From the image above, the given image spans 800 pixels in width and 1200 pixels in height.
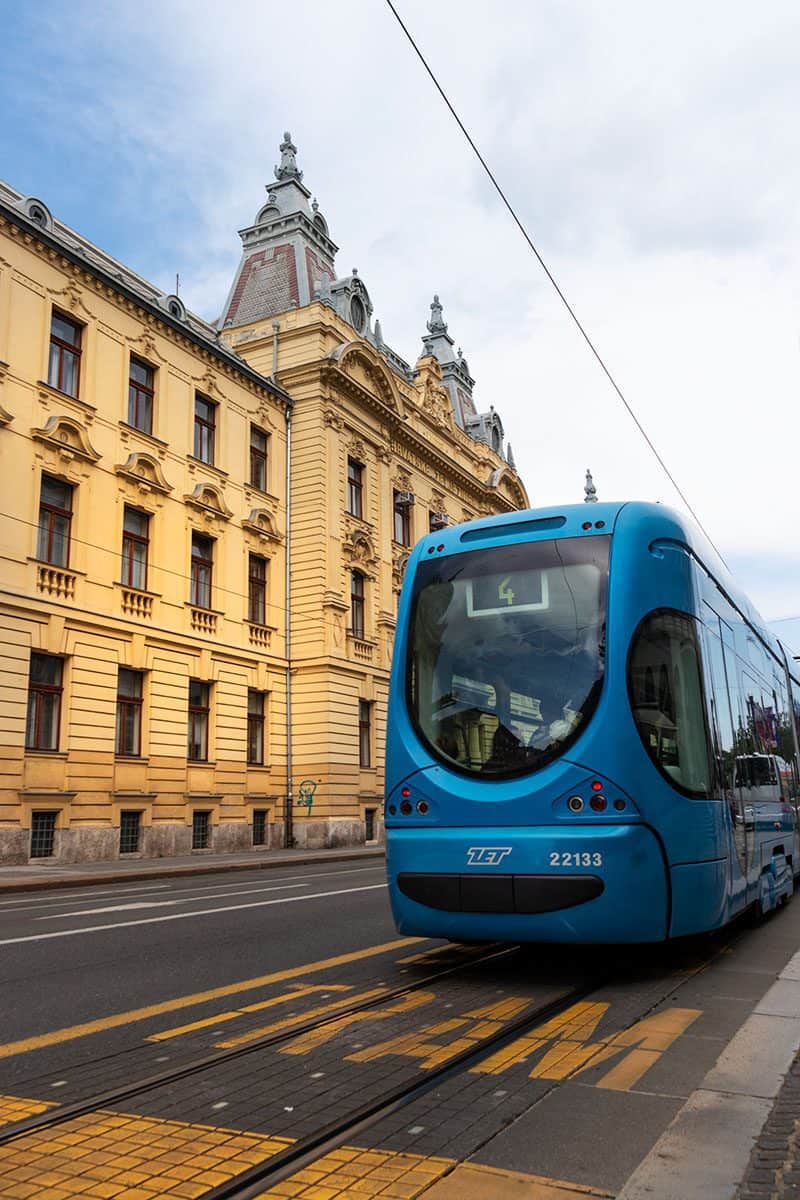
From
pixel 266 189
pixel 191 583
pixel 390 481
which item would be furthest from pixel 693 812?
pixel 266 189

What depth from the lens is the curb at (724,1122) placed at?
3.33 meters

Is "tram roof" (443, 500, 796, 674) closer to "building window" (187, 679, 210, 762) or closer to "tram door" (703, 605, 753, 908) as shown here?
"tram door" (703, 605, 753, 908)

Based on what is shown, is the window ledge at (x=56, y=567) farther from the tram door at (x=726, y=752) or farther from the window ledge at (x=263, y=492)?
the tram door at (x=726, y=752)

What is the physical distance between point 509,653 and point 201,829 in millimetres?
20603

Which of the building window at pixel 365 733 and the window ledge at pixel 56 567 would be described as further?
the building window at pixel 365 733

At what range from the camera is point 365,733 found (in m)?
33.1

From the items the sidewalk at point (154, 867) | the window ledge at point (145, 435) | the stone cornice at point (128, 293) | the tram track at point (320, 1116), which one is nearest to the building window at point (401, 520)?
the stone cornice at point (128, 293)

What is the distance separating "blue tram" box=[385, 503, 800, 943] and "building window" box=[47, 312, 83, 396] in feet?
57.4

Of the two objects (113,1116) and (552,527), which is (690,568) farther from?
(113,1116)

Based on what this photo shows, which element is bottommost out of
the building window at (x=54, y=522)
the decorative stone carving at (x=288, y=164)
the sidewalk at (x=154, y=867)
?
the sidewalk at (x=154, y=867)

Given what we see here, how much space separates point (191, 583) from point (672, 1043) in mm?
22792

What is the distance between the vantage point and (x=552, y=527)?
7.48m

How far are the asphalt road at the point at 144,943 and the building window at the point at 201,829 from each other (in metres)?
10.8

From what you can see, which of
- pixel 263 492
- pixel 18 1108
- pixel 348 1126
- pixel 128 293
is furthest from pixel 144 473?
pixel 348 1126
